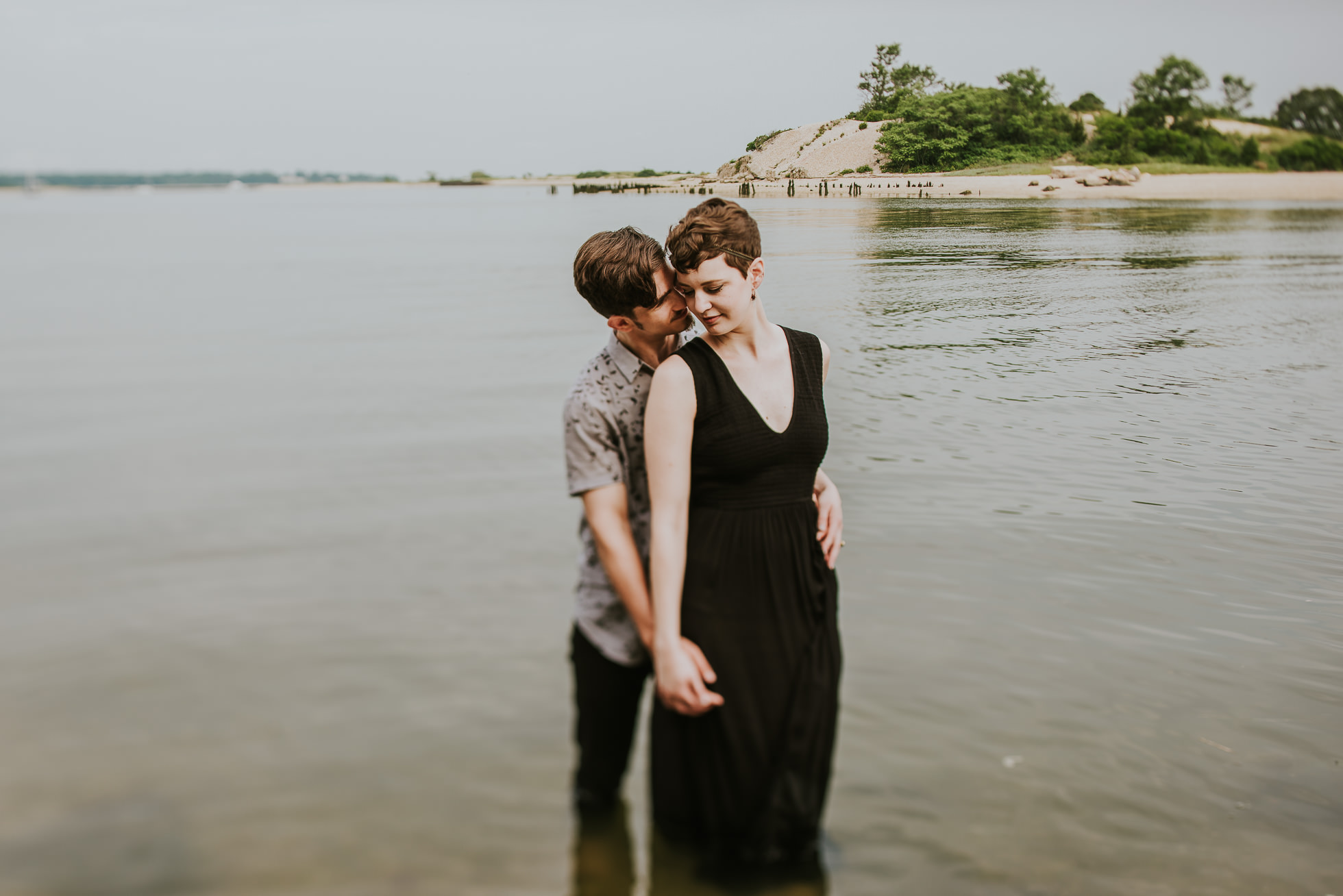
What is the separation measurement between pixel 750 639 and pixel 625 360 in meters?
0.73

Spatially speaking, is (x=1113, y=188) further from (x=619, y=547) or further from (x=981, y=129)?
(x=619, y=547)

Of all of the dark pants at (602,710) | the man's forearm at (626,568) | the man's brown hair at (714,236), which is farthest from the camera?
the dark pants at (602,710)

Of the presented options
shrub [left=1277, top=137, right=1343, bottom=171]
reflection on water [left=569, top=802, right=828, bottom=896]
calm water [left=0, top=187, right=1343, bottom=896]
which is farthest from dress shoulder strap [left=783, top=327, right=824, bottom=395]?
shrub [left=1277, top=137, right=1343, bottom=171]

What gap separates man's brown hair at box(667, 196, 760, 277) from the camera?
2.14 m

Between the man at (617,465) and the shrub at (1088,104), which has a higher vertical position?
the shrub at (1088,104)

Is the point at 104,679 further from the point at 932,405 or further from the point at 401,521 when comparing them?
the point at 932,405

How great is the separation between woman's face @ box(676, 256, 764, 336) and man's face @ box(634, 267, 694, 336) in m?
0.03

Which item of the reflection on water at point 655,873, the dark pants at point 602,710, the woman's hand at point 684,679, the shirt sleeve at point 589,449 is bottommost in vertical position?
the reflection on water at point 655,873

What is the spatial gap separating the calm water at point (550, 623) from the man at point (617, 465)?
0.67m

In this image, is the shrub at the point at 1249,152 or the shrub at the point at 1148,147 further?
the shrub at the point at 1249,152

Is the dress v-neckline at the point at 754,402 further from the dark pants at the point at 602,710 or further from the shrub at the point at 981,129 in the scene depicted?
the shrub at the point at 981,129

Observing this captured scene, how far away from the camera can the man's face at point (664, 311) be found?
2.26 m

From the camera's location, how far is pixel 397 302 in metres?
20.0

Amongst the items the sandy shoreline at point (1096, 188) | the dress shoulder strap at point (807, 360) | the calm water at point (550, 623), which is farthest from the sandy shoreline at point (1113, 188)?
the dress shoulder strap at point (807, 360)
